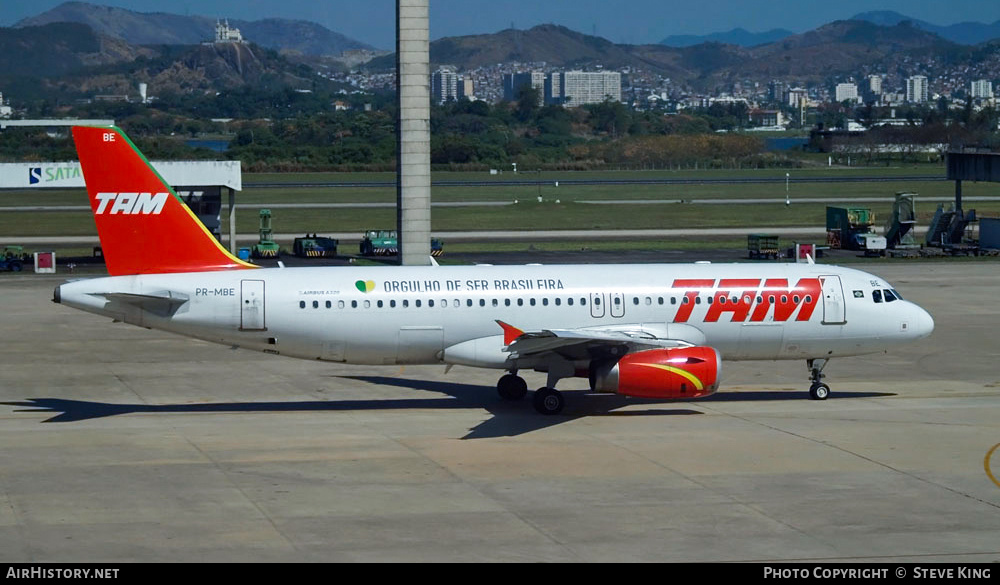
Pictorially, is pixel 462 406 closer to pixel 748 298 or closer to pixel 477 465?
pixel 477 465

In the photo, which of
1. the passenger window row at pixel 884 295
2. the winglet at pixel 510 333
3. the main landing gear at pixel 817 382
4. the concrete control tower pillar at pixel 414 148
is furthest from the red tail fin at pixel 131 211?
the concrete control tower pillar at pixel 414 148

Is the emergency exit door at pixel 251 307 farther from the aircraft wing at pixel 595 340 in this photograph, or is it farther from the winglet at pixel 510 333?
the aircraft wing at pixel 595 340

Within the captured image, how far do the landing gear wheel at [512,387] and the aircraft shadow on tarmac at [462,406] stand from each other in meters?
0.23

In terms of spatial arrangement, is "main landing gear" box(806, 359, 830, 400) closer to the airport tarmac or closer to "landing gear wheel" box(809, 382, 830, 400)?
"landing gear wheel" box(809, 382, 830, 400)

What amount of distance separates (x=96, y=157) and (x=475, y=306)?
33.9ft

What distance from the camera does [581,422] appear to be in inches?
1251

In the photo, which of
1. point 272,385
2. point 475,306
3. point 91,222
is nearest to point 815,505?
point 475,306

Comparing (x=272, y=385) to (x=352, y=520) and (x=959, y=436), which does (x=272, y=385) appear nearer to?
(x=352, y=520)

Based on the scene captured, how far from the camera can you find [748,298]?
33406 mm

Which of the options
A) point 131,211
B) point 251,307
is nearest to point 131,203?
point 131,211

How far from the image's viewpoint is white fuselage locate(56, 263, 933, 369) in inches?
1267

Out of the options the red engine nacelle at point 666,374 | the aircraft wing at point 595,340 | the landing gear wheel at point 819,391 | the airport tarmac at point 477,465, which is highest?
the aircraft wing at point 595,340

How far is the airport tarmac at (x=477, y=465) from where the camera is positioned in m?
21.3

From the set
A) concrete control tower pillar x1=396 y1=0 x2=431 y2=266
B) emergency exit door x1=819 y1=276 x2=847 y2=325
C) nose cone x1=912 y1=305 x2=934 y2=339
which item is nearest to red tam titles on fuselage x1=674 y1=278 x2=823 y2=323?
emergency exit door x1=819 y1=276 x2=847 y2=325
